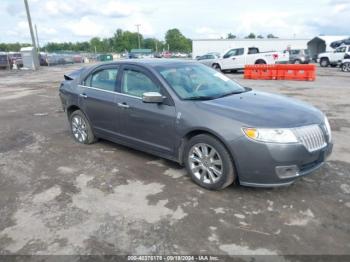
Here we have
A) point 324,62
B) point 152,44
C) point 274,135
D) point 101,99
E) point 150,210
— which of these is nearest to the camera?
point 274,135

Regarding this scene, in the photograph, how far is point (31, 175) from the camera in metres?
4.65

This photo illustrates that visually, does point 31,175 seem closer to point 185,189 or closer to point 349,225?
point 185,189

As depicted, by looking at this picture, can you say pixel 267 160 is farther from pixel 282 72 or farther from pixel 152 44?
pixel 152 44

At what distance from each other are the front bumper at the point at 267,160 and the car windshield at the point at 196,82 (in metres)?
1.05

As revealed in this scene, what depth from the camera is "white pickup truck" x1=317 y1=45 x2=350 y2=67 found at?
2536 cm

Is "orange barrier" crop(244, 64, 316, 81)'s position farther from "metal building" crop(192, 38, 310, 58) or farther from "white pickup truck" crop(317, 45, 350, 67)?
"metal building" crop(192, 38, 310, 58)

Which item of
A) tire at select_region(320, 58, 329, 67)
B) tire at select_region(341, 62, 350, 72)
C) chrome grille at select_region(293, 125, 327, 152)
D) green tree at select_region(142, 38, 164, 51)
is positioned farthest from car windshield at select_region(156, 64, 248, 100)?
green tree at select_region(142, 38, 164, 51)

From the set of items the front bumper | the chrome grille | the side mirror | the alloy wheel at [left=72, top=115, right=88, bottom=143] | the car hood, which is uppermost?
the side mirror

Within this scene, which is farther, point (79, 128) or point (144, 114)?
point (79, 128)

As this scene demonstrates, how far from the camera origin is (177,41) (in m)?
113

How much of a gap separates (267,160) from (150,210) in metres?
1.41

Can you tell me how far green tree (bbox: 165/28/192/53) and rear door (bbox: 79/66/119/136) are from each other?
109m

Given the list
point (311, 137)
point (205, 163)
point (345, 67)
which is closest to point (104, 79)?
point (205, 163)

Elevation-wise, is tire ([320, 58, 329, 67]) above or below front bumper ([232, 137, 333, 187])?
below
